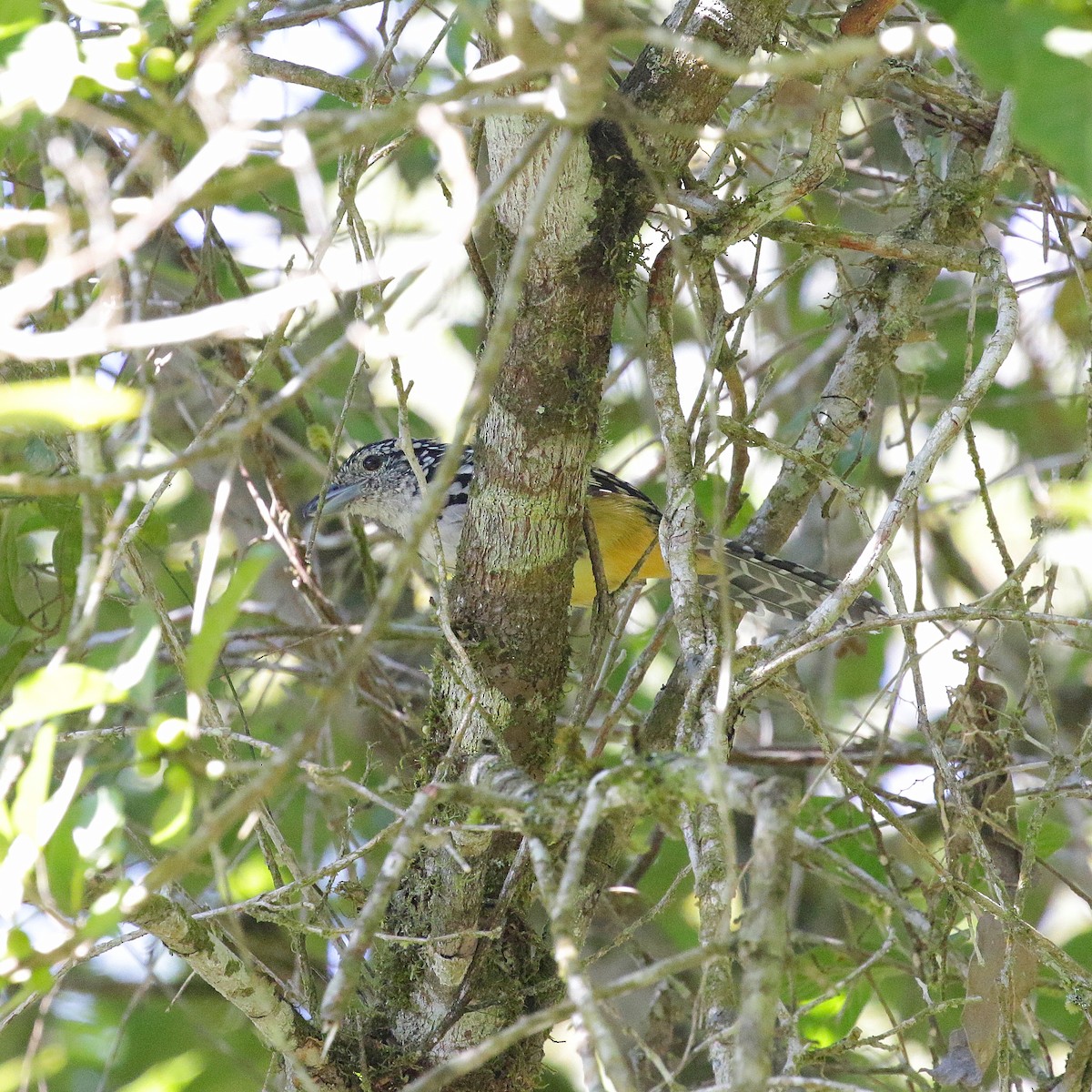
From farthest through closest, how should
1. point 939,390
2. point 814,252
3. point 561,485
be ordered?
point 939,390 → point 814,252 → point 561,485

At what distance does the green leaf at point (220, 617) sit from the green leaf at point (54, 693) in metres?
0.11

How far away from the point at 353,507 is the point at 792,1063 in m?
3.48

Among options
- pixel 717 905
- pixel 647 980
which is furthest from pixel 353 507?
pixel 647 980

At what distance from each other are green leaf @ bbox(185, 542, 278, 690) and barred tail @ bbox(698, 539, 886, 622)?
2361 millimetres

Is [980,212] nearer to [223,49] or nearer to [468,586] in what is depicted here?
[468,586]

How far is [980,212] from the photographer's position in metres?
3.24

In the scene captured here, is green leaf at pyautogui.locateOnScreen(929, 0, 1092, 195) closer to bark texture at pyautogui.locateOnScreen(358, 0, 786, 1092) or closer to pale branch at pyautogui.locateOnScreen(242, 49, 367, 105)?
bark texture at pyautogui.locateOnScreen(358, 0, 786, 1092)

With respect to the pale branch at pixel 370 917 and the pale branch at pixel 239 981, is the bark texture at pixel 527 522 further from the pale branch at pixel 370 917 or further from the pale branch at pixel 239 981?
the pale branch at pixel 370 917

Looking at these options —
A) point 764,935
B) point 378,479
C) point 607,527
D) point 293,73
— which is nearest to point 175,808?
point 764,935

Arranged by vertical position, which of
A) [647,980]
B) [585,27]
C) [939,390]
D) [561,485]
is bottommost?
[647,980]

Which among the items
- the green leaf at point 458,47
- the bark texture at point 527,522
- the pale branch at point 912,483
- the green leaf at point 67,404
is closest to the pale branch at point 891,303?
the pale branch at point 912,483

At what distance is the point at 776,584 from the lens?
157 inches

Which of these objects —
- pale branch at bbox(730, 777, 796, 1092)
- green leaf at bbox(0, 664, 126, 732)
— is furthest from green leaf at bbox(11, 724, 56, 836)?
pale branch at bbox(730, 777, 796, 1092)

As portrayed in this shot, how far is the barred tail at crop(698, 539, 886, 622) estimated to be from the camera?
12.3 feet
